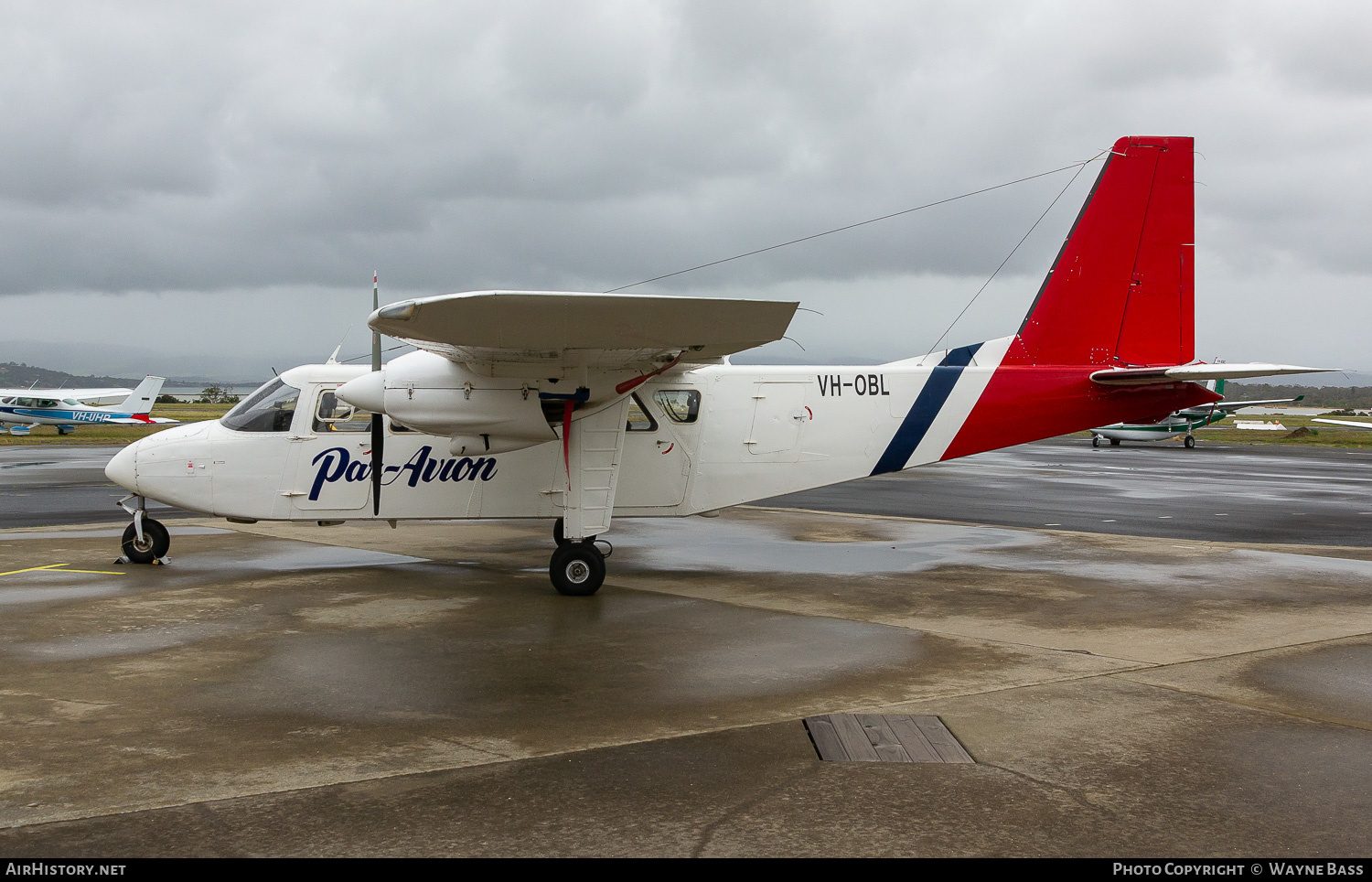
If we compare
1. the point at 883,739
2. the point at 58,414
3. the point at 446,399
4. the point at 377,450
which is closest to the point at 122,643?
the point at 377,450

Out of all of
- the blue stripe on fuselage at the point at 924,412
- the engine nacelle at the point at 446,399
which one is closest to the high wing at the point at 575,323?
the engine nacelle at the point at 446,399

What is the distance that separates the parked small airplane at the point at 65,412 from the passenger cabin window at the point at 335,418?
1893 inches

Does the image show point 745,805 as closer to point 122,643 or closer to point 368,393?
point 122,643

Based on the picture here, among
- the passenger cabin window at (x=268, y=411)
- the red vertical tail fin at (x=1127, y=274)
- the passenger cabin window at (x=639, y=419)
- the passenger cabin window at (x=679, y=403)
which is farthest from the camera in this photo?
the red vertical tail fin at (x=1127, y=274)

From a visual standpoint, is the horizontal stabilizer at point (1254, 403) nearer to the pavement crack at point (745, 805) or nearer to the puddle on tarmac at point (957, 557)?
the puddle on tarmac at point (957, 557)

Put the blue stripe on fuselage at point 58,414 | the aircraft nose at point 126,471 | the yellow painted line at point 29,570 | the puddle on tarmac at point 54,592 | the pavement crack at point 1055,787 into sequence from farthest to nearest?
the blue stripe on fuselage at point 58,414, the aircraft nose at point 126,471, the yellow painted line at point 29,570, the puddle on tarmac at point 54,592, the pavement crack at point 1055,787

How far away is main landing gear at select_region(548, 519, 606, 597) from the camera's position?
10016mm

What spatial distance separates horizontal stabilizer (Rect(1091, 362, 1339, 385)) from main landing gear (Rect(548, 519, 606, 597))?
21.5 feet

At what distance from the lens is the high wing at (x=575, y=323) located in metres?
7.89

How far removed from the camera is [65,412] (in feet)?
173

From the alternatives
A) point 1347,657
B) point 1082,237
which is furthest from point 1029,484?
point 1347,657

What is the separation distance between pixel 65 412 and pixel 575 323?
55700 mm
